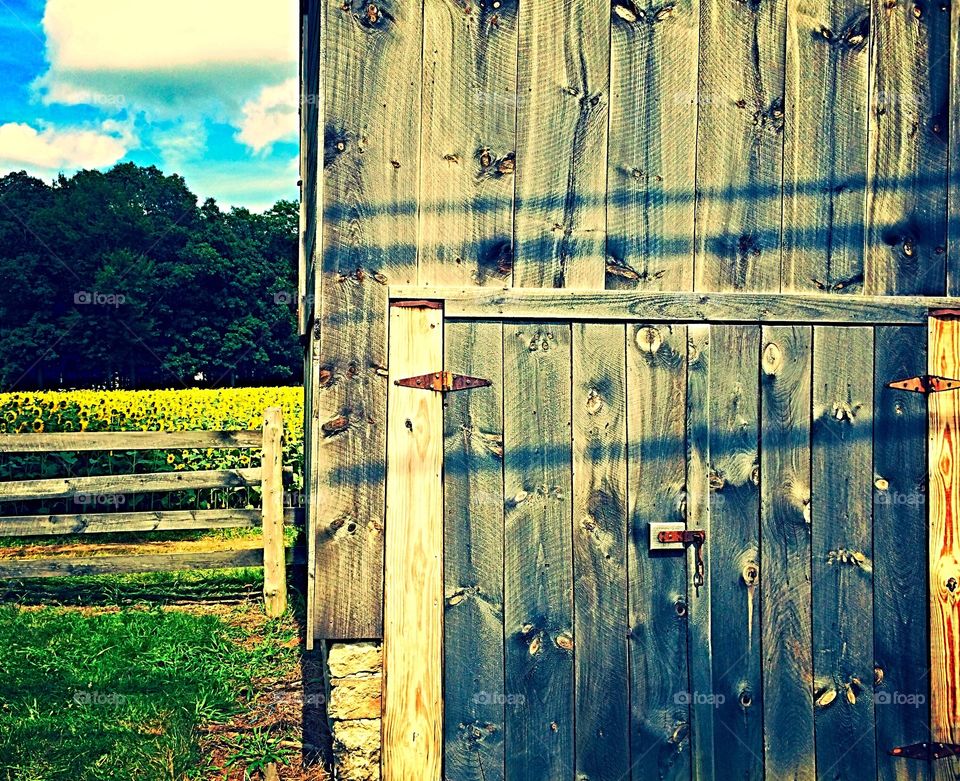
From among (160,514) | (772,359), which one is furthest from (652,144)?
(160,514)

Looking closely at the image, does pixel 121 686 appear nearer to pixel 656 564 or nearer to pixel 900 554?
pixel 656 564

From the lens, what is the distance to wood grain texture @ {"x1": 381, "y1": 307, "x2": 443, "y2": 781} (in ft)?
11.5

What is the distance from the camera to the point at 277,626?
7234 millimetres

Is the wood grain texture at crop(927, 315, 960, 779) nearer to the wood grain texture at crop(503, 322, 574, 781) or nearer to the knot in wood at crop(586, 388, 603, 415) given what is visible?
the knot in wood at crop(586, 388, 603, 415)

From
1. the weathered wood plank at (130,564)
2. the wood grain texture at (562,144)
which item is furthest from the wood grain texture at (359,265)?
the weathered wood plank at (130,564)

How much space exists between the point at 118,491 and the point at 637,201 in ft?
20.2

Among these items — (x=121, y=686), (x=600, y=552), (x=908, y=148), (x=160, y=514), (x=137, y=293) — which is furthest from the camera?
(x=137, y=293)

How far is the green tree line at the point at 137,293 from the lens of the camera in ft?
166

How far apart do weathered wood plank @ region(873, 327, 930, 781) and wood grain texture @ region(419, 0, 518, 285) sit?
1744 millimetres

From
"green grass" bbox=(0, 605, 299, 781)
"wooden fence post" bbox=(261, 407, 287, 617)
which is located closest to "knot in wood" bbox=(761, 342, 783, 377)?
"green grass" bbox=(0, 605, 299, 781)

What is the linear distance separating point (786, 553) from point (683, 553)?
1.51ft

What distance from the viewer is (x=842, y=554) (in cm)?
377

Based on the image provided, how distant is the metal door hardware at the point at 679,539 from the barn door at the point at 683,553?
0.02 m

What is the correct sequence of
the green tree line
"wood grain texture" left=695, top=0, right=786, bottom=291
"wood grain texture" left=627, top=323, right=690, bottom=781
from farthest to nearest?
the green tree line < "wood grain texture" left=695, top=0, right=786, bottom=291 < "wood grain texture" left=627, top=323, right=690, bottom=781
